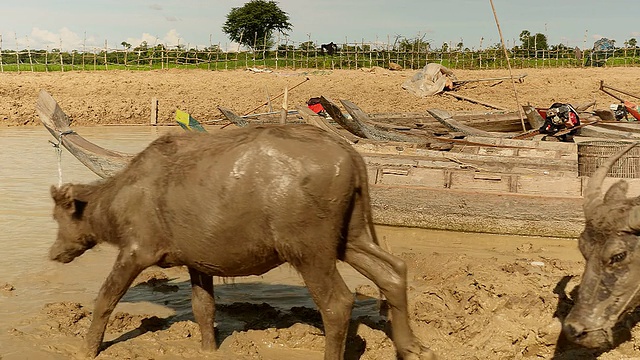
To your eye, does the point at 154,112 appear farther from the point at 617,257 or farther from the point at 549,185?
the point at 617,257

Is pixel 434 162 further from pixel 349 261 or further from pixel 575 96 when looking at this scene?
pixel 575 96

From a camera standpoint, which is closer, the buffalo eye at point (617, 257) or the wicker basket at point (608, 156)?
the buffalo eye at point (617, 257)

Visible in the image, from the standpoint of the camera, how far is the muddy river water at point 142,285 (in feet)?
19.0

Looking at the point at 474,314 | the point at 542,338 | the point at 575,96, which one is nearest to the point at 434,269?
the point at 474,314

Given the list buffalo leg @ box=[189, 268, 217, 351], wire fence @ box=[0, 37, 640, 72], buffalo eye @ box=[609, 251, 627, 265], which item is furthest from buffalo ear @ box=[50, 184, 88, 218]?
wire fence @ box=[0, 37, 640, 72]

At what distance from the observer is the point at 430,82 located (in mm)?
27016

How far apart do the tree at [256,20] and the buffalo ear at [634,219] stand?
2094 inches

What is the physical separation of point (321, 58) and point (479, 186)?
27.8m

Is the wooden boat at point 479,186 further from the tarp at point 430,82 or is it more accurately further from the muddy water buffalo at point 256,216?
the tarp at point 430,82

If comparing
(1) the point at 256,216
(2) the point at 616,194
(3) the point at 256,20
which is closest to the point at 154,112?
(1) the point at 256,216

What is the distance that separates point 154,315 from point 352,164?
2733 mm

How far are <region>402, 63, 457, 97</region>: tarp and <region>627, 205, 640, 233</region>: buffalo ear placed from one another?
2272 cm

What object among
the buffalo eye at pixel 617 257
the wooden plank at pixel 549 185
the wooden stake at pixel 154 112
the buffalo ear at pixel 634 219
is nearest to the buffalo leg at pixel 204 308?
the buffalo eye at pixel 617 257

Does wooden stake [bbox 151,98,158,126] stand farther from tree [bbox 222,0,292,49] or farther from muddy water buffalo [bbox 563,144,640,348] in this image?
tree [bbox 222,0,292,49]
